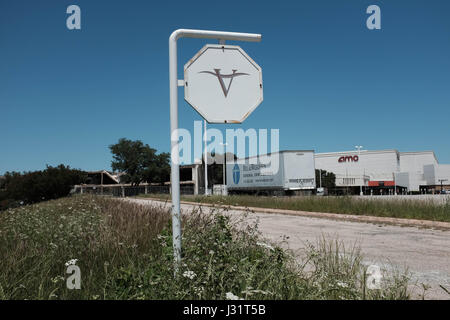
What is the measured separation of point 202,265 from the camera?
3.11m

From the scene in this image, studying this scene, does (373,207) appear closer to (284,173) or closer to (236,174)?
(284,173)

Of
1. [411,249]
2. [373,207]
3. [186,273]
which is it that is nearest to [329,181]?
[373,207]

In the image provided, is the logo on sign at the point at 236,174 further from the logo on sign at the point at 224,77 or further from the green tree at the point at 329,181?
the green tree at the point at 329,181

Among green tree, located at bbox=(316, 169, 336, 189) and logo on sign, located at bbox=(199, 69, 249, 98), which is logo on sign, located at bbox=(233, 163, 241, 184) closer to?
logo on sign, located at bbox=(199, 69, 249, 98)

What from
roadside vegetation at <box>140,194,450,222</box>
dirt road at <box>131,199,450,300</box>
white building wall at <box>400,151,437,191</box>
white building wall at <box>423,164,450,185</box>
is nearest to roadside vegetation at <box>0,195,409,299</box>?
dirt road at <box>131,199,450,300</box>

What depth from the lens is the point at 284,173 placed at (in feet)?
103

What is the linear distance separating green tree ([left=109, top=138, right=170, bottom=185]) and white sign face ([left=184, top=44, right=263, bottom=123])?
51.0m

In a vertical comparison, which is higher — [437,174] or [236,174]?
[236,174]

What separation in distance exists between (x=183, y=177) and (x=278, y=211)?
5373 centimetres

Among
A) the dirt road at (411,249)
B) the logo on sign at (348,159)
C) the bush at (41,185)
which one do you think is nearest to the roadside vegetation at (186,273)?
the dirt road at (411,249)

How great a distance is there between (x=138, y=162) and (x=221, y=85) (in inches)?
2168

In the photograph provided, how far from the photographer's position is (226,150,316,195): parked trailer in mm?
31567
